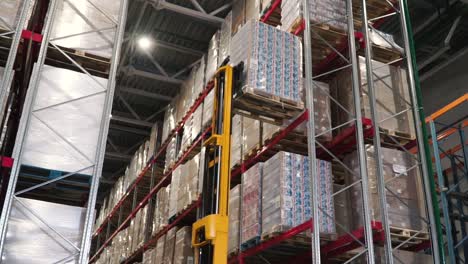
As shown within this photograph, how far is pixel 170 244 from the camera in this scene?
1112cm

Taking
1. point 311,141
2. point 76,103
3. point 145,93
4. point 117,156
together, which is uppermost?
point 145,93

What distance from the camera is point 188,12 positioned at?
11891mm

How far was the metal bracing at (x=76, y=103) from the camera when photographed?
6129 millimetres

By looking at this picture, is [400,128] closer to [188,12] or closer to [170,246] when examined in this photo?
[170,246]

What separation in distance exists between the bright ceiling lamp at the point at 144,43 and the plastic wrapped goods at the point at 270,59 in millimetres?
5853

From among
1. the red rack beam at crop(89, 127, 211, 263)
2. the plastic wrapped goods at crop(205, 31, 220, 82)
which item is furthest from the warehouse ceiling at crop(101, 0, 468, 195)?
the red rack beam at crop(89, 127, 211, 263)

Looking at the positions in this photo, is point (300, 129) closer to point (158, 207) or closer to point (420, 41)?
point (158, 207)

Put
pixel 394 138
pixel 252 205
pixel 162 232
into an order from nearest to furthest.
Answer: pixel 252 205 → pixel 394 138 → pixel 162 232

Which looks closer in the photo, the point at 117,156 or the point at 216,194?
the point at 216,194

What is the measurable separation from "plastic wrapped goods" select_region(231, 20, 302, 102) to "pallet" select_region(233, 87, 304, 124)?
0.05 metres

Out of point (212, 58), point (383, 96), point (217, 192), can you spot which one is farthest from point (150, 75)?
point (217, 192)

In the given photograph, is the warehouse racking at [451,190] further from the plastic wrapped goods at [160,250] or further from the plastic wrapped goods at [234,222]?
the plastic wrapped goods at [160,250]

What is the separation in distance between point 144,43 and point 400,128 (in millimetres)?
7668

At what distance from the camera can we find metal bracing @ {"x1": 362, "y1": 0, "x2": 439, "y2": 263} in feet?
22.8
